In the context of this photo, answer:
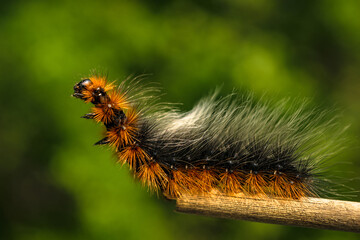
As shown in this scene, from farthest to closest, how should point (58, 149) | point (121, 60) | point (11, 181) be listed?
point (11, 181), point (121, 60), point (58, 149)

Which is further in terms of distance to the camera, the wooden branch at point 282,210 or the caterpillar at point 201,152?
the caterpillar at point 201,152

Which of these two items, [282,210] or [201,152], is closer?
[282,210]

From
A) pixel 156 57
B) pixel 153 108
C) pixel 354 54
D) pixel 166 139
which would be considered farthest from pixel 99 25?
pixel 354 54

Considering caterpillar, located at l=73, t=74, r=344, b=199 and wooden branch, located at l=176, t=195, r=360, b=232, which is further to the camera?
caterpillar, located at l=73, t=74, r=344, b=199

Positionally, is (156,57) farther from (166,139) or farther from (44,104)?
(166,139)
